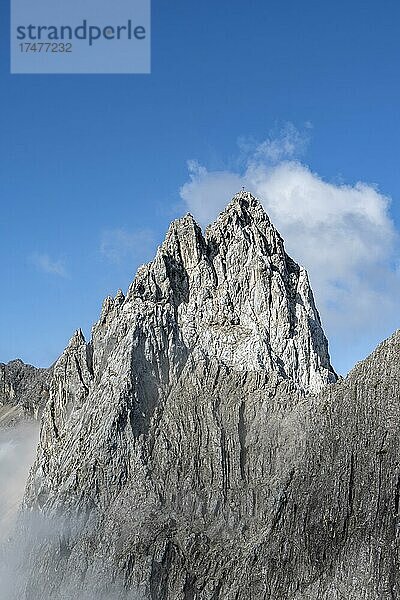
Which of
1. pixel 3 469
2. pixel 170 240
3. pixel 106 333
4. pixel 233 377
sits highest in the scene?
pixel 170 240

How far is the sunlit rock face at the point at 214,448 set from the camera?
5325 cm

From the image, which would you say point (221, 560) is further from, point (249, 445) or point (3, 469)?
point (3, 469)

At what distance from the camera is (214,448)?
2474 inches

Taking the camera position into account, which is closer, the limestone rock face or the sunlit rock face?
the sunlit rock face

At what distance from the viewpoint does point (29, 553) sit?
63781mm

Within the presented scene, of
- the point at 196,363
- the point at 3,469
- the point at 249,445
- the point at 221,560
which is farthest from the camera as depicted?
the point at 3,469

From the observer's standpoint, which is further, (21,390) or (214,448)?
(21,390)

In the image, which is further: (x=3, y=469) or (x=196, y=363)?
(x=3, y=469)

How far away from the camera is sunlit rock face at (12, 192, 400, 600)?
53.2 meters

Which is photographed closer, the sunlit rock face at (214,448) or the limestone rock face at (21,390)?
the sunlit rock face at (214,448)

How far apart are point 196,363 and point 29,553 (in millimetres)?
22311

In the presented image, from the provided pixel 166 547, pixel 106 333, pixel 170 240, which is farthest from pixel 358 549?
pixel 170 240

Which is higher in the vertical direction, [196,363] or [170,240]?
[170,240]

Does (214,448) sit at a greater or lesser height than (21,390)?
lesser
